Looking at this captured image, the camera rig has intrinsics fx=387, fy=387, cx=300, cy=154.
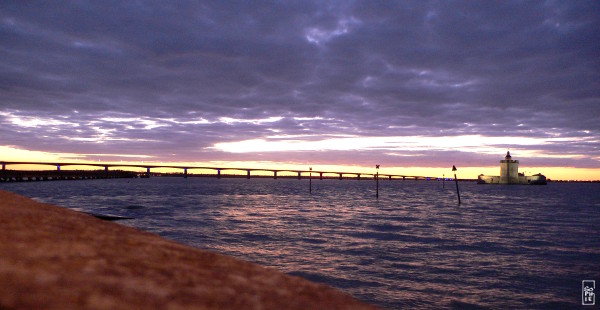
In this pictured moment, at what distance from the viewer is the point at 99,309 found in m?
1.06

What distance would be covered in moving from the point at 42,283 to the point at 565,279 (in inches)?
784

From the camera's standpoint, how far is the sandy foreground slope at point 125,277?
1.13m

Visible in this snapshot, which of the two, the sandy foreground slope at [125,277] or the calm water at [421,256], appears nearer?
the sandy foreground slope at [125,277]

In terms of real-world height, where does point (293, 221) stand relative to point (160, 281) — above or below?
below

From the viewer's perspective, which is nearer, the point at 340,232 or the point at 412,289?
the point at 412,289

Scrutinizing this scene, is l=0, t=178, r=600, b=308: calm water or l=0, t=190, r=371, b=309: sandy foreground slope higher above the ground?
l=0, t=190, r=371, b=309: sandy foreground slope

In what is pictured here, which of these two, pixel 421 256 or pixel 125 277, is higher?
pixel 125 277

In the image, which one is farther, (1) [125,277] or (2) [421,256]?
(2) [421,256]

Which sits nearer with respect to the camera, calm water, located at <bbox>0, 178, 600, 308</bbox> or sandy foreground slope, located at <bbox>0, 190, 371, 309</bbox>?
sandy foreground slope, located at <bbox>0, 190, 371, 309</bbox>

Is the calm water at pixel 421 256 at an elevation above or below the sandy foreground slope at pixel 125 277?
below

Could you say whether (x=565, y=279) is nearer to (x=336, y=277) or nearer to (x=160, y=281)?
(x=336, y=277)

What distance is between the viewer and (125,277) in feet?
4.27

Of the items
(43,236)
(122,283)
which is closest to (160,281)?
(122,283)

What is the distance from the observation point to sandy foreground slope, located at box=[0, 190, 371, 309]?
3.72 feet
